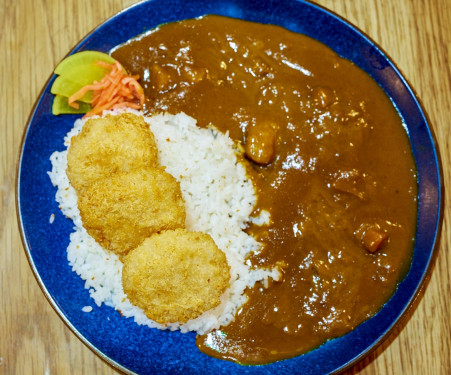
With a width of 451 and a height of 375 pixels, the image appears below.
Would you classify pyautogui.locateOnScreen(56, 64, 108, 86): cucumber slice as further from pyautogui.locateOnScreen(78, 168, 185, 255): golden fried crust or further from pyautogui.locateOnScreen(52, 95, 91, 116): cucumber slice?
pyautogui.locateOnScreen(78, 168, 185, 255): golden fried crust

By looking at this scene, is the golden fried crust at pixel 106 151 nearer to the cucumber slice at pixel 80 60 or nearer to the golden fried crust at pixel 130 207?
the golden fried crust at pixel 130 207

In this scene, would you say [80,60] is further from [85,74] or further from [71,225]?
[71,225]

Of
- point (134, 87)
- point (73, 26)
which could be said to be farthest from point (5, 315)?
point (73, 26)

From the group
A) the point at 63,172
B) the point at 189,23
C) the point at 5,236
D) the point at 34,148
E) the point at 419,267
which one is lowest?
the point at 419,267

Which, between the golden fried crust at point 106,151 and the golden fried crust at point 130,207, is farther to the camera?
the golden fried crust at point 106,151

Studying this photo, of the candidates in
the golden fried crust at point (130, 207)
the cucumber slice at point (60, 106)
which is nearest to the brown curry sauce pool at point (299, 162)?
the cucumber slice at point (60, 106)

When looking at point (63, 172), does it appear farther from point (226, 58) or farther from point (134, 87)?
point (226, 58)
